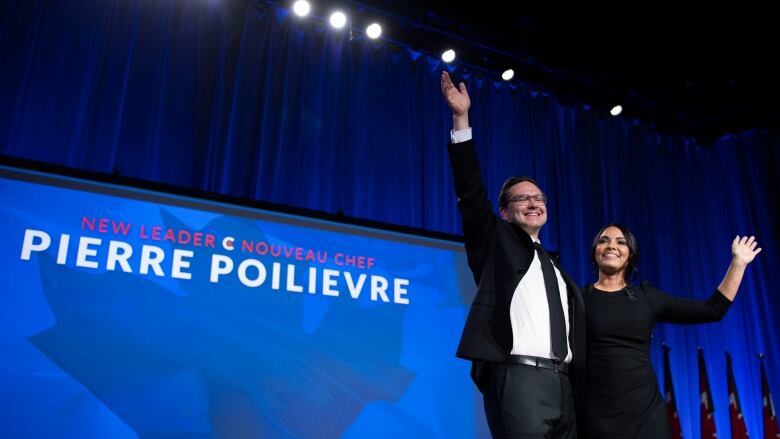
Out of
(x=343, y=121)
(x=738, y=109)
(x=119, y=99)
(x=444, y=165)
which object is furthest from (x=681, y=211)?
(x=119, y=99)

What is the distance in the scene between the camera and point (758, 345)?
5.20 metres

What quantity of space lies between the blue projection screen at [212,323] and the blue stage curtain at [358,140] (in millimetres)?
659

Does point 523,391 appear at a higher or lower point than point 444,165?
lower

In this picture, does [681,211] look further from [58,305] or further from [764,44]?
[58,305]

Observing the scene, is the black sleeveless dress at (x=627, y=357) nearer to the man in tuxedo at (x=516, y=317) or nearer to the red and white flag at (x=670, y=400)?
the man in tuxedo at (x=516, y=317)

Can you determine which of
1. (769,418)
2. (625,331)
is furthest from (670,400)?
(625,331)

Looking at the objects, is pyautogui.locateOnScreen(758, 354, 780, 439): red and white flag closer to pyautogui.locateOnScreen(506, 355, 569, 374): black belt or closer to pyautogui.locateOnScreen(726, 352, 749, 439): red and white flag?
pyautogui.locateOnScreen(726, 352, 749, 439): red and white flag

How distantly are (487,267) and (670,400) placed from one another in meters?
3.44

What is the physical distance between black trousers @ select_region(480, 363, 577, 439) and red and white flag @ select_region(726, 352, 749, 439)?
12.1 ft

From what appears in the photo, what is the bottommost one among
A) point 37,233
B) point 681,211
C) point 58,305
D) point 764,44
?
point 58,305

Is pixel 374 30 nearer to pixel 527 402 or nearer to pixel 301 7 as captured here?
pixel 301 7

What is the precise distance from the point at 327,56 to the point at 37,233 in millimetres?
2231

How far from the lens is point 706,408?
4.71 m

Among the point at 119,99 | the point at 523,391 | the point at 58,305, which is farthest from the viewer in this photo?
the point at 119,99
